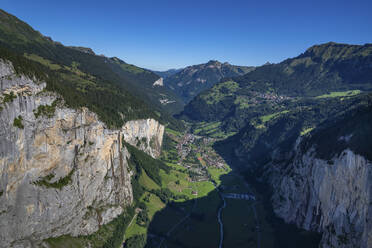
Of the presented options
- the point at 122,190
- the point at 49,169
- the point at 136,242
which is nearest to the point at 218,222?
the point at 136,242

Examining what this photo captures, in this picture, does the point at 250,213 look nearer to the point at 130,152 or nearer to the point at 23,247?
the point at 130,152

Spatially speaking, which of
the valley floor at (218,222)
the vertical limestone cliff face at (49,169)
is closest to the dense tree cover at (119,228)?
the vertical limestone cliff face at (49,169)

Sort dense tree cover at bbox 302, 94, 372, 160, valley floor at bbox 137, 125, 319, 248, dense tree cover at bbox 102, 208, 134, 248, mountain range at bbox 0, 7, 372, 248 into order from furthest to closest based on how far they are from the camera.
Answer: valley floor at bbox 137, 125, 319, 248
dense tree cover at bbox 102, 208, 134, 248
dense tree cover at bbox 302, 94, 372, 160
mountain range at bbox 0, 7, 372, 248

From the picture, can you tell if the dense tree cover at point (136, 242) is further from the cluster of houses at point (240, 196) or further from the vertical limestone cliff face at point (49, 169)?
the cluster of houses at point (240, 196)

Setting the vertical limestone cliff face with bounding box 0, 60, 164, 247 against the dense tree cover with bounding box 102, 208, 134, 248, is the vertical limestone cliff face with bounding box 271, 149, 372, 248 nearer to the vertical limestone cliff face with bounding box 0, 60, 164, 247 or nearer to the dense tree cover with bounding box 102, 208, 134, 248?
the dense tree cover with bounding box 102, 208, 134, 248

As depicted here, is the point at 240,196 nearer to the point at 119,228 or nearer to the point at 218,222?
the point at 218,222

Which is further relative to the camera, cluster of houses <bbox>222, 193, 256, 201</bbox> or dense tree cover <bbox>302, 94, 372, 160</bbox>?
cluster of houses <bbox>222, 193, 256, 201</bbox>

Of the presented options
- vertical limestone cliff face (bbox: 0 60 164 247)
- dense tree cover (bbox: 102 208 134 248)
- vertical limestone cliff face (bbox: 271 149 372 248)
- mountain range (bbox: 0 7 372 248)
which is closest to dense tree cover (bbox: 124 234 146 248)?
mountain range (bbox: 0 7 372 248)
